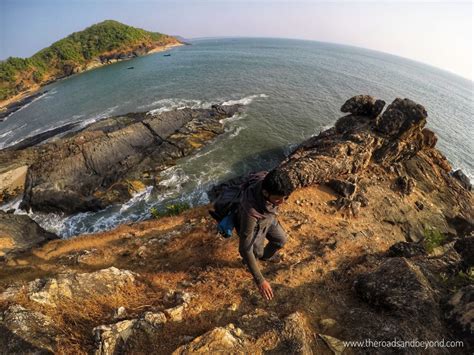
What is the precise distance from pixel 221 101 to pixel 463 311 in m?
42.1

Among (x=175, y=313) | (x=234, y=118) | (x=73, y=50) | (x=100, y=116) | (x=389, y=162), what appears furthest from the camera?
(x=73, y=50)

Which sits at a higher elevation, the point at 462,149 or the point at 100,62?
the point at 100,62

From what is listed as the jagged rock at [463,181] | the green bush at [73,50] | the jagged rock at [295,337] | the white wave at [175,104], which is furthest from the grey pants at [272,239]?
the green bush at [73,50]

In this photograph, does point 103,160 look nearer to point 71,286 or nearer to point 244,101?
point 71,286

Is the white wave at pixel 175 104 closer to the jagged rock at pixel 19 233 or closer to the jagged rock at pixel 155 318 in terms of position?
the jagged rock at pixel 19 233

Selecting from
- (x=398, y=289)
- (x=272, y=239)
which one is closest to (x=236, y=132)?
(x=272, y=239)

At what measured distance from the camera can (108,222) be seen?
19984 millimetres

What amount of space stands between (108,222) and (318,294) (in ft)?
59.8

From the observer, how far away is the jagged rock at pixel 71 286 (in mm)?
5891

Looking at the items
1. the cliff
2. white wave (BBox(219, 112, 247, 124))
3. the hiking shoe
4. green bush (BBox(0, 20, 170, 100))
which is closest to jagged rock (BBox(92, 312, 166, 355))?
the hiking shoe

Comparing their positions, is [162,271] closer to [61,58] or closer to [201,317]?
[201,317]

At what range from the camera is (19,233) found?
1662 cm

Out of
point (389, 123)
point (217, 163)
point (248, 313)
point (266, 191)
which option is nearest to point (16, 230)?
point (217, 163)

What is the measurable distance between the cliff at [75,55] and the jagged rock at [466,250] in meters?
80.2
